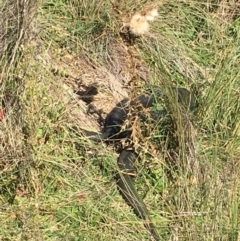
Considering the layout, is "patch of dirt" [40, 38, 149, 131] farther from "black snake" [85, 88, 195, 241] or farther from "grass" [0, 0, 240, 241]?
"black snake" [85, 88, 195, 241]

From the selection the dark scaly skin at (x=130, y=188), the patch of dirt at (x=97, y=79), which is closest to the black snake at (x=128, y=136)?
the dark scaly skin at (x=130, y=188)

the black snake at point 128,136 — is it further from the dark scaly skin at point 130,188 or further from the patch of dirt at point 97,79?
the patch of dirt at point 97,79

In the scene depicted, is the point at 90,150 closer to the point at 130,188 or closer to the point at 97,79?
the point at 130,188

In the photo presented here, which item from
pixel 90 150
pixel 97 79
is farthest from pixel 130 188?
pixel 97 79

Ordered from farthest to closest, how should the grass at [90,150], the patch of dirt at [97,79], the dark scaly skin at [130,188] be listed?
the patch of dirt at [97,79] → the dark scaly skin at [130,188] → the grass at [90,150]

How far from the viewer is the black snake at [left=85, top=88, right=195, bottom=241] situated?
429 centimetres

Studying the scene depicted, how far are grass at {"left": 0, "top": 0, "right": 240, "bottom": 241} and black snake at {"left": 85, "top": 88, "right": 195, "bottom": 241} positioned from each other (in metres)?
0.05

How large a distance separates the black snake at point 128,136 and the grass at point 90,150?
55 mm

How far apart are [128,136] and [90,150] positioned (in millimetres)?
298

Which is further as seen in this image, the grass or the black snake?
the black snake

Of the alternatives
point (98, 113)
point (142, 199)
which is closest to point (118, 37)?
point (98, 113)

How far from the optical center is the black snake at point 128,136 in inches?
169

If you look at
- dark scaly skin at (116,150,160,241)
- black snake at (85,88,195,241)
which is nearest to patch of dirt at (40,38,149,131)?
black snake at (85,88,195,241)

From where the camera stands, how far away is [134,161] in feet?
15.0
